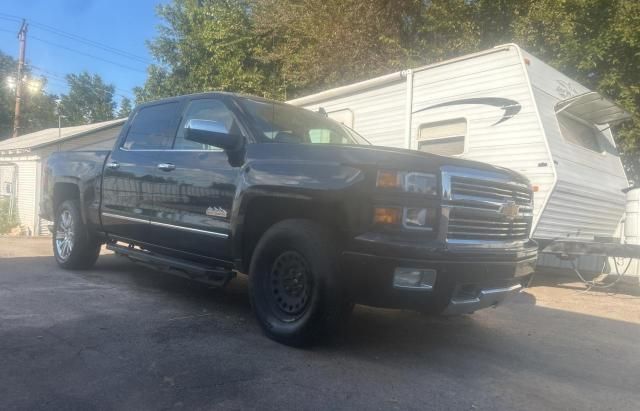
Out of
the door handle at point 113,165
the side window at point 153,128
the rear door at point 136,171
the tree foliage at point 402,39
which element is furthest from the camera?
the tree foliage at point 402,39

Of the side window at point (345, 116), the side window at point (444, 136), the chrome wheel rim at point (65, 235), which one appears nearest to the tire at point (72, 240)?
the chrome wheel rim at point (65, 235)

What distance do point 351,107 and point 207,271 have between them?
5208 mm

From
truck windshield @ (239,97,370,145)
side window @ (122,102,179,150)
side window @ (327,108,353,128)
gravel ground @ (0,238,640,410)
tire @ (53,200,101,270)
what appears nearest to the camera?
gravel ground @ (0,238,640,410)

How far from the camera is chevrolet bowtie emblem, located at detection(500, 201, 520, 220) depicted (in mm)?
3838

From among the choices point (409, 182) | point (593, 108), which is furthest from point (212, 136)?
point (593, 108)

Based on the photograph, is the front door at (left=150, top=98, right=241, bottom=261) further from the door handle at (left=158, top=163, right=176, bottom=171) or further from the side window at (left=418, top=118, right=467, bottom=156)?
the side window at (left=418, top=118, right=467, bottom=156)

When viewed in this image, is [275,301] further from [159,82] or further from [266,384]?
[159,82]

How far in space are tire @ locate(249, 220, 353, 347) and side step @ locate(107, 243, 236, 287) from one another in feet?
1.57

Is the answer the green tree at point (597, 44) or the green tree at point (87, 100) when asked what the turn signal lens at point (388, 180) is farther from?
the green tree at point (87, 100)

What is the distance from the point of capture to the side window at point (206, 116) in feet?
15.0

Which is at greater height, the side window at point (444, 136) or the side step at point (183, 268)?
the side window at point (444, 136)

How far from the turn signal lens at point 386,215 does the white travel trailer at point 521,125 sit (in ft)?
12.2

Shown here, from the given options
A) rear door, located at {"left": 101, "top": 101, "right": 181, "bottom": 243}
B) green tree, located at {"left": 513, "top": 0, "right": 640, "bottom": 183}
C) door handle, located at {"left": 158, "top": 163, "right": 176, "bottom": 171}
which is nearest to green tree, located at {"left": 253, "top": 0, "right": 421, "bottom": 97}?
green tree, located at {"left": 513, "top": 0, "right": 640, "bottom": 183}

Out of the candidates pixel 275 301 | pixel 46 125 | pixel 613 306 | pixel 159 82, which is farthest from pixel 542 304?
pixel 46 125
